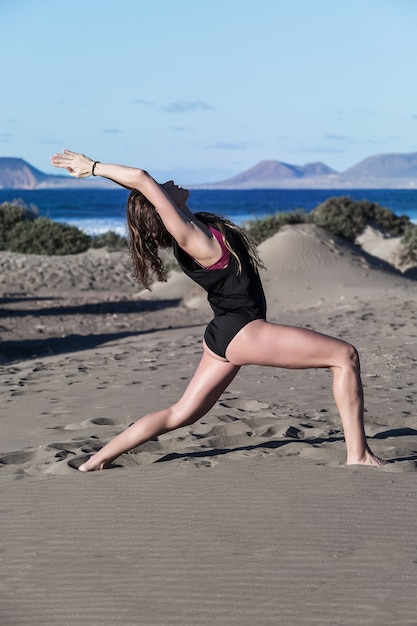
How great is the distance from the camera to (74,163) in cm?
521

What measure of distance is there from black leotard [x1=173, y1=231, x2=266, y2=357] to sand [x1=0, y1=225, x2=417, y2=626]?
89cm

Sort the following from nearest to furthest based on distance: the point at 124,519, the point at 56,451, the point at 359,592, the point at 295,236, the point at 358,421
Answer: the point at 359,592 < the point at 124,519 < the point at 358,421 < the point at 56,451 < the point at 295,236

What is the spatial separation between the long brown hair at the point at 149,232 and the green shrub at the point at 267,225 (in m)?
17.8

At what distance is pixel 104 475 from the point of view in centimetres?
585

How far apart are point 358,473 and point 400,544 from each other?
41.6 inches

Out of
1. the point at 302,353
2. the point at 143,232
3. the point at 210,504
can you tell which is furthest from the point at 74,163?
the point at 210,504

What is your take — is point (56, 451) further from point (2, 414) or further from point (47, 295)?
point (47, 295)

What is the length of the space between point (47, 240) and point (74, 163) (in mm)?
24528

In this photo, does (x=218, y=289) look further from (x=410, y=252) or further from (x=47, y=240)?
(x=47, y=240)

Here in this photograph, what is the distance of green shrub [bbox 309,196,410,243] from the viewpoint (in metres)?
26.7

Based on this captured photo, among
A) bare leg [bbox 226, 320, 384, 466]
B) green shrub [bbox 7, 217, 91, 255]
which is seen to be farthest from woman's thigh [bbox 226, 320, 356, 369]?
green shrub [bbox 7, 217, 91, 255]

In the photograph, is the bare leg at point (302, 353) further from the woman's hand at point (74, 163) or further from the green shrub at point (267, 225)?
the green shrub at point (267, 225)

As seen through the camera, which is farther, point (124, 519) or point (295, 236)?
point (295, 236)

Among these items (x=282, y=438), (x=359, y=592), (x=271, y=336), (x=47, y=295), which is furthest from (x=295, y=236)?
(x=359, y=592)
